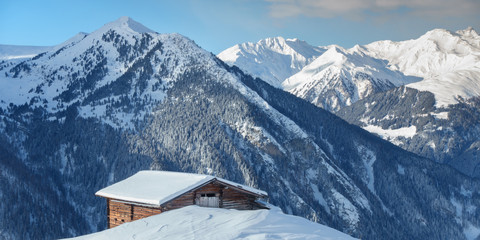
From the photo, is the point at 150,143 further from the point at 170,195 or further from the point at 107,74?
the point at 170,195

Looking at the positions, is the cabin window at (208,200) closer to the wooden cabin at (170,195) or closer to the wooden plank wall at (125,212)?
the wooden cabin at (170,195)

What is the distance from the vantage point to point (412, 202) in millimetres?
188750

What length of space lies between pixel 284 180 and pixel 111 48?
281ft

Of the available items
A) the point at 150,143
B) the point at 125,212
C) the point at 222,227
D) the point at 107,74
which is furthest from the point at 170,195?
the point at 107,74

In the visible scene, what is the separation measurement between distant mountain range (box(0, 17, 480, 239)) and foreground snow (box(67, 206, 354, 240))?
9650 cm

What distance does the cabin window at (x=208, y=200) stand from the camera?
38.2 metres

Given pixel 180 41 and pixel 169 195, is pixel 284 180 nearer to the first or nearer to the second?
pixel 180 41

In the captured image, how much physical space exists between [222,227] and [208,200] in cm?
1139

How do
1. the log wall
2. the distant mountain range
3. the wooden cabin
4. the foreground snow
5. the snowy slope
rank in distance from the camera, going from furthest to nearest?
the snowy slope < the distant mountain range < the log wall < the wooden cabin < the foreground snow

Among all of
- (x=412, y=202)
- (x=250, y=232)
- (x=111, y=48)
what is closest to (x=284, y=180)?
(x=412, y=202)

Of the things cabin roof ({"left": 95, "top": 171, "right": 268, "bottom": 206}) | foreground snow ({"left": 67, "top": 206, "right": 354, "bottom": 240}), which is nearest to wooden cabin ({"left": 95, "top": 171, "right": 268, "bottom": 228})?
cabin roof ({"left": 95, "top": 171, "right": 268, "bottom": 206})

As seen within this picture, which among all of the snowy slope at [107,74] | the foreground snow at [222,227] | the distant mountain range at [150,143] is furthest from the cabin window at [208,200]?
the snowy slope at [107,74]

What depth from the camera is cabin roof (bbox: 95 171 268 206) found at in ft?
118

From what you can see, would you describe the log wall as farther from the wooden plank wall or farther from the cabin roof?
the cabin roof
